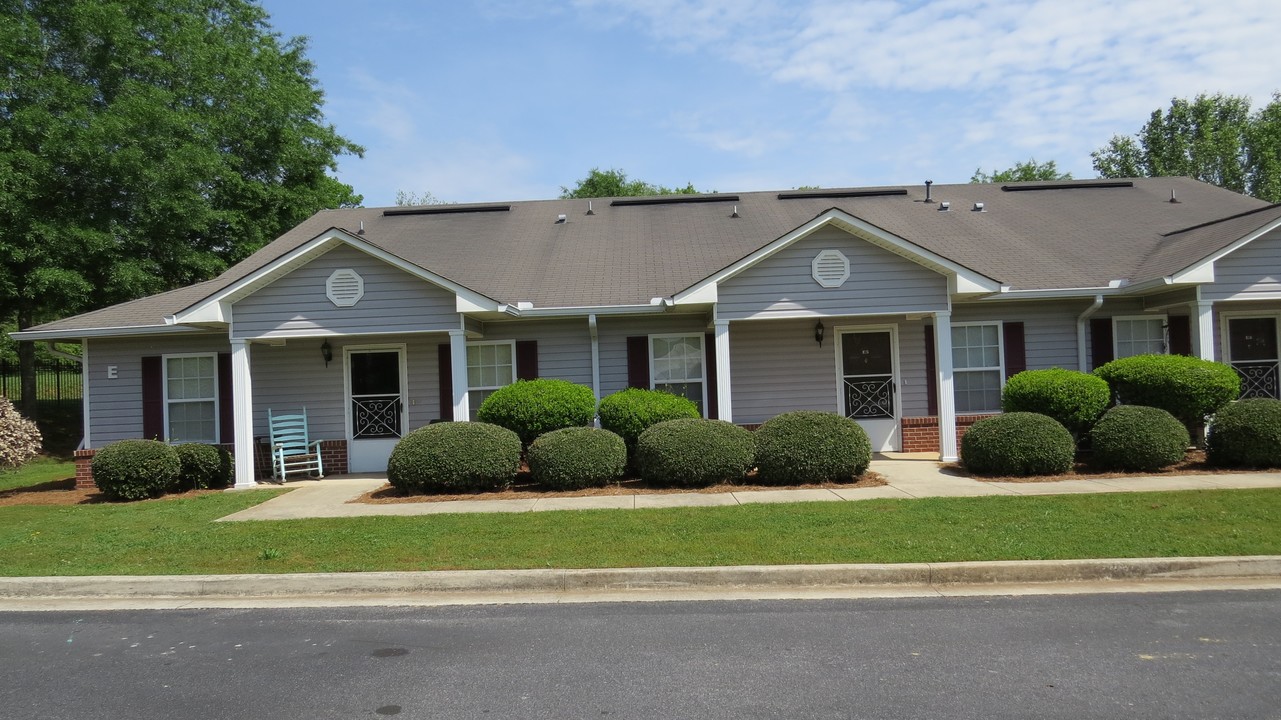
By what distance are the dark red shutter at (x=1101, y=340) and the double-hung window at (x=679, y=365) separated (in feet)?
22.7

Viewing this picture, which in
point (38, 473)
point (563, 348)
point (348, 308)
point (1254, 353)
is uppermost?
point (348, 308)

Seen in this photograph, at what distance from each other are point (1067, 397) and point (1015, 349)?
2.53 m

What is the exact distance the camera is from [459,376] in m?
13.0

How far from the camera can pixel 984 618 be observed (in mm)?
5949

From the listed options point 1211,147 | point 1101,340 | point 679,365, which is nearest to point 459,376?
point 679,365

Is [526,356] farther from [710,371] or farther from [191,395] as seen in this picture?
[191,395]

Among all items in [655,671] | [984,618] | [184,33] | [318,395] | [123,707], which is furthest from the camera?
[184,33]

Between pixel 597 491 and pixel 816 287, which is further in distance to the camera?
pixel 816 287

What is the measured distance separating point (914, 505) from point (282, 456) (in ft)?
33.0

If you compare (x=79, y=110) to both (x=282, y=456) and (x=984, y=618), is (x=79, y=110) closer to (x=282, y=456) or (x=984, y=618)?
(x=282, y=456)

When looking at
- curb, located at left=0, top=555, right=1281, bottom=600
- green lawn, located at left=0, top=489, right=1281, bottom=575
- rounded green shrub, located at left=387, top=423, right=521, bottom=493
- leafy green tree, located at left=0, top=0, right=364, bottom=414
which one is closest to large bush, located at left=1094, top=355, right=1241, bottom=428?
green lawn, located at left=0, top=489, right=1281, bottom=575

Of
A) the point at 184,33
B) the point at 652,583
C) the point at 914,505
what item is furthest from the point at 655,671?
the point at 184,33

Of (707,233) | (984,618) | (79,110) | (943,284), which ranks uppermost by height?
(79,110)

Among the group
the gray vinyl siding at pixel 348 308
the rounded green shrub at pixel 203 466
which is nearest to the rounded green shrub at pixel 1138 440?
the gray vinyl siding at pixel 348 308
